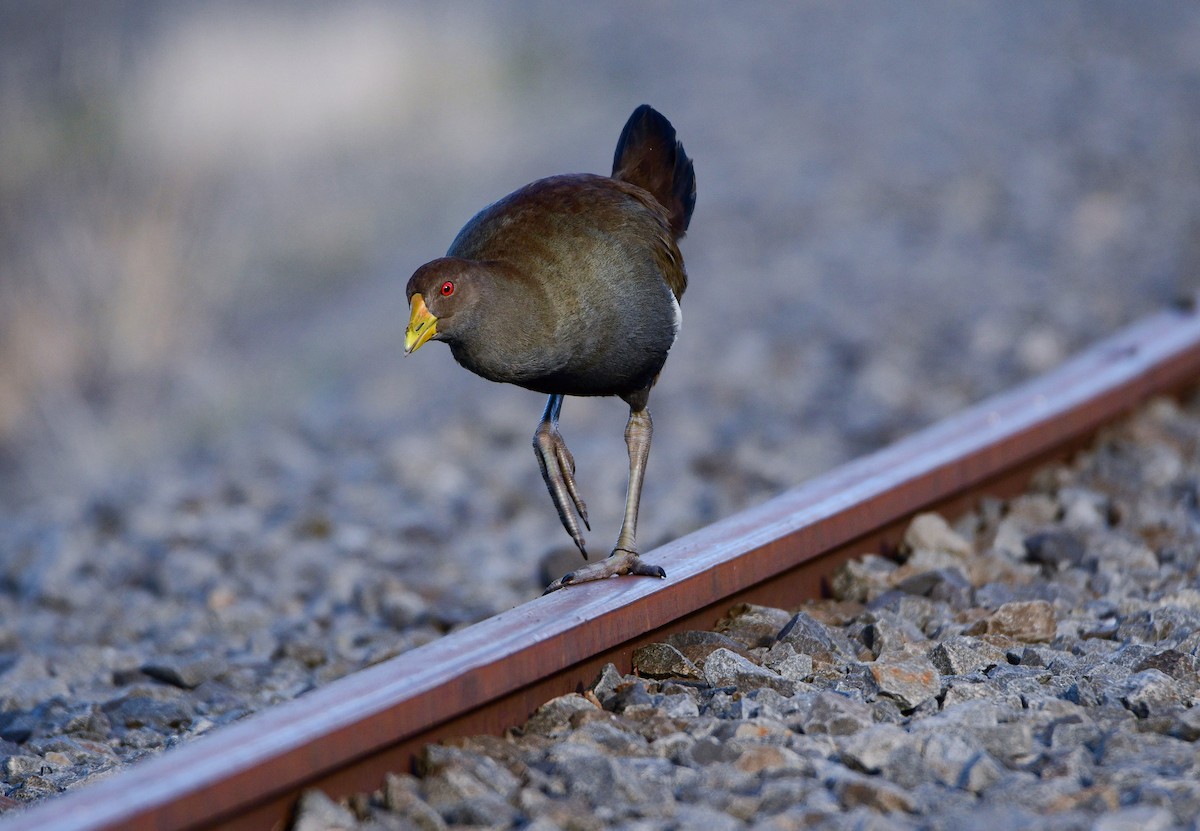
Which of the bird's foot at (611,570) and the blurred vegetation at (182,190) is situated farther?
the blurred vegetation at (182,190)

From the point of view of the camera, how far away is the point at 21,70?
13.9m

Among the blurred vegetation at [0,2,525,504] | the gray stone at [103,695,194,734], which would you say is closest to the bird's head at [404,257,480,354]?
the gray stone at [103,695,194,734]

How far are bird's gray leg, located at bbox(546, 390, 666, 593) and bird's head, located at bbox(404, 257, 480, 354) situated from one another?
0.75m

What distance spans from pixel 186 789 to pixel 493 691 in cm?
83

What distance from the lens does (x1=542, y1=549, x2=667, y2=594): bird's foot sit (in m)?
4.12

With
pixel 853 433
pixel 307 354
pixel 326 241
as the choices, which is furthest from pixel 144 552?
pixel 326 241

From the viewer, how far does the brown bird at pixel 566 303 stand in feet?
13.0

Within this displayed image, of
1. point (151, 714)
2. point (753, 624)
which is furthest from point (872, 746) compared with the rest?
point (151, 714)

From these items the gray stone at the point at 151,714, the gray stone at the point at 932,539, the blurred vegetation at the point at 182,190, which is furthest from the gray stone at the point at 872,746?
the blurred vegetation at the point at 182,190

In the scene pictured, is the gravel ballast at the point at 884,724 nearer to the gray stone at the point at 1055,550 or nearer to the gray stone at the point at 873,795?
the gray stone at the point at 873,795

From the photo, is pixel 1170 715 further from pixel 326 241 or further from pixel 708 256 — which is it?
pixel 326 241

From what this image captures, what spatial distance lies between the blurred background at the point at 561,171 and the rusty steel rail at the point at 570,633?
1307 millimetres

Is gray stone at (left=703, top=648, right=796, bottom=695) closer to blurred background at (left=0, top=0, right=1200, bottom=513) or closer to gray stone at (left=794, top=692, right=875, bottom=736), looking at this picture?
gray stone at (left=794, top=692, right=875, bottom=736)

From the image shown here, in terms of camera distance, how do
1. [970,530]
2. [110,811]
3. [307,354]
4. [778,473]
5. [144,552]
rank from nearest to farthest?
[110,811] → [970,530] → [144,552] → [778,473] → [307,354]
